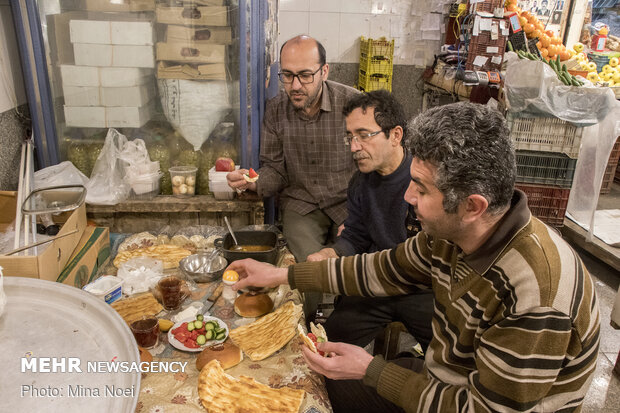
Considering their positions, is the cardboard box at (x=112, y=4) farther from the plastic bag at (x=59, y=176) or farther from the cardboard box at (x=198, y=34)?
the plastic bag at (x=59, y=176)

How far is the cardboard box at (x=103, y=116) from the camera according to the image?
339 centimetres

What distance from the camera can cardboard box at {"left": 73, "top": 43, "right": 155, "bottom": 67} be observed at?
3.27 m

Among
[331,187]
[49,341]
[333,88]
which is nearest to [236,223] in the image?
[331,187]

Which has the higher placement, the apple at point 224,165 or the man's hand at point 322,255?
the apple at point 224,165

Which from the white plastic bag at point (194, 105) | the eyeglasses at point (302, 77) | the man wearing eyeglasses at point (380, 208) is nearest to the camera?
the man wearing eyeglasses at point (380, 208)

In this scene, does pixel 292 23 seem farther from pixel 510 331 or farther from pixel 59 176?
pixel 510 331

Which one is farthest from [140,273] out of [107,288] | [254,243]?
[254,243]

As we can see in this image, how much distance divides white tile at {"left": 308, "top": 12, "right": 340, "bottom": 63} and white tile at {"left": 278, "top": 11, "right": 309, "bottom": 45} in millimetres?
92

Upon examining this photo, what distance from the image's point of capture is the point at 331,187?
11.3 ft

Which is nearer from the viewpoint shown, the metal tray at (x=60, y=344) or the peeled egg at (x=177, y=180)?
the metal tray at (x=60, y=344)

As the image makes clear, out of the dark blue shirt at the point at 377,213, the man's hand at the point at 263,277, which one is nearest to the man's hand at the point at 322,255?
the dark blue shirt at the point at 377,213

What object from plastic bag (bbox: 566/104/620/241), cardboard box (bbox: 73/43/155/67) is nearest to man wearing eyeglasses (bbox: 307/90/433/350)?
cardboard box (bbox: 73/43/155/67)

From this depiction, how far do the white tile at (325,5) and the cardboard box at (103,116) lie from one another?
432 centimetres

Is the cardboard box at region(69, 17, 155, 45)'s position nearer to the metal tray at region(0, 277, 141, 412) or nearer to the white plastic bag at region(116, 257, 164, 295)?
the white plastic bag at region(116, 257, 164, 295)
